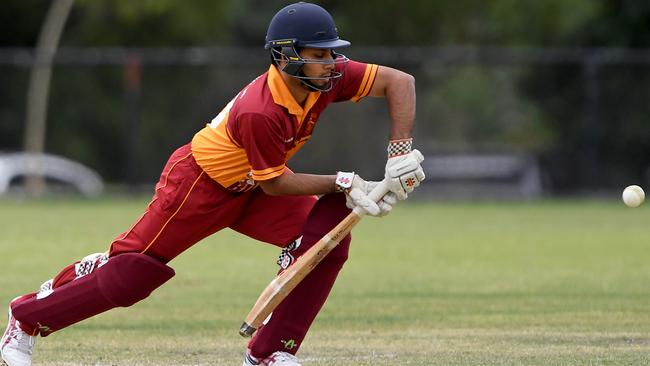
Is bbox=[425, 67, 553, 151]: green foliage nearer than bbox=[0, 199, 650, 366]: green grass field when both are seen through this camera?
No

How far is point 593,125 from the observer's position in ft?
71.3

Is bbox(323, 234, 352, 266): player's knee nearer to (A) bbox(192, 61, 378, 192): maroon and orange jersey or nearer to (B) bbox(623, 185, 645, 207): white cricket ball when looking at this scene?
(A) bbox(192, 61, 378, 192): maroon and orange jersey

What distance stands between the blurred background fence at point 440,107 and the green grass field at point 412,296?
475 centimetres

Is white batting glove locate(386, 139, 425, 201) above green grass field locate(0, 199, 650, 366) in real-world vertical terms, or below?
above

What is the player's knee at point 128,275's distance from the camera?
5938 mm

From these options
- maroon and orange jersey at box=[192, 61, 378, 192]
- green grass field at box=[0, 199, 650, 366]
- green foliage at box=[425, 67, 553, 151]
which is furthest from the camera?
green foliage at box=[425, 67, 553, 151]

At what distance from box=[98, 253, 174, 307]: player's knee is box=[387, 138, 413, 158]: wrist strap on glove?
45.4 inches

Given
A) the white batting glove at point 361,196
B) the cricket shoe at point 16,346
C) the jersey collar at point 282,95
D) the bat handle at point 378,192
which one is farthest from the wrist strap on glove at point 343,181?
the cricket shoe at point 16,346

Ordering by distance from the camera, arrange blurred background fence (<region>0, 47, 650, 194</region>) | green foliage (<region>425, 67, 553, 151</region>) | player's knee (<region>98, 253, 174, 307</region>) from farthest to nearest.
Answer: green foliage (<region>425, 67, 553, 151</region>) < blurred background fence (<region>0, 47, 650, 194</region>) < player's knee (<region>98, 253, 174, 307</region>)

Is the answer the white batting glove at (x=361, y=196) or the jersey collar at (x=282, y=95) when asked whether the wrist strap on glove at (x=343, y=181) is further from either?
the jersey collar at (x=282, y=95)

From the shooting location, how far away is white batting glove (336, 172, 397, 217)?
5793 millimetres

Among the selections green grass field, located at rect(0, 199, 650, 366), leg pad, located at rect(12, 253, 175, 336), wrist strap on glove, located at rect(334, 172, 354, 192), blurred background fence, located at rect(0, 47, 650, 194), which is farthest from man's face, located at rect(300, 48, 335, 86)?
blurred background fence, located at rect(0, 47, 650, 194)

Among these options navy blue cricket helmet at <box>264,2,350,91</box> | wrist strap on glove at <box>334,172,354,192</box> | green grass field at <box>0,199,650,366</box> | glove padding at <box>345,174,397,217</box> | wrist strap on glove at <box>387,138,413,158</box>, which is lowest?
green grass field at <box>0,199,650,366</box>

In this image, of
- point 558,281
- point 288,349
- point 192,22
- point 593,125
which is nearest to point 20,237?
point 558,281
